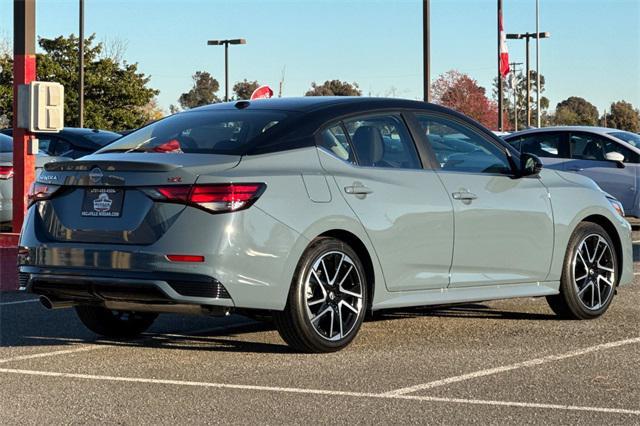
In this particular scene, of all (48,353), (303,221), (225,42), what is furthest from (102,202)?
Result: (225,42)

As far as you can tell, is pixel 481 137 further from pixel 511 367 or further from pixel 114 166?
pixel 114 166

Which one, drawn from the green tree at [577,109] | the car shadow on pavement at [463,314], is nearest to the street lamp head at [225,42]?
the car shadow on pavement at [463,314]

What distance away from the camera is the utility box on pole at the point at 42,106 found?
13.8 metres

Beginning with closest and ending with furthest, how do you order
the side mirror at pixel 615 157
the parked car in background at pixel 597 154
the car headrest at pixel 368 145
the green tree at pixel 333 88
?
the car headrest at pixel 368 145 < the side mirror at pixel 615 157 < the parked car in background at pixel 597 154 < the green tree at pixel 333 88

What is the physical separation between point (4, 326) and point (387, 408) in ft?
13.1

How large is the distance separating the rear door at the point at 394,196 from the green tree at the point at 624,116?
124945 millimetres

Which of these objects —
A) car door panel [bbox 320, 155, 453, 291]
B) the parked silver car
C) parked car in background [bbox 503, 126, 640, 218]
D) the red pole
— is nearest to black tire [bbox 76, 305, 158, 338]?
the parked silver car

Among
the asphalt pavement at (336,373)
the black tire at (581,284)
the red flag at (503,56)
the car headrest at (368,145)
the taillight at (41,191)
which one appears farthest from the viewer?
the red flag at (503,56)

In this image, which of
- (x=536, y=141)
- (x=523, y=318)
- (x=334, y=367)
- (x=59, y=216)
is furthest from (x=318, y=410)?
(x=536, y=141)

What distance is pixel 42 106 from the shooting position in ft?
45.6

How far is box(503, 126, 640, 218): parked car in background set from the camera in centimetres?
1780

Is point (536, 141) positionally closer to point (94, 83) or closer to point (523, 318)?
point (523, 318)

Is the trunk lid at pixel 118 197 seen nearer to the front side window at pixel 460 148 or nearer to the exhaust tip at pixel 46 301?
the exhaust tip at pixel 46 301

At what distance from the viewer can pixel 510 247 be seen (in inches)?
348
